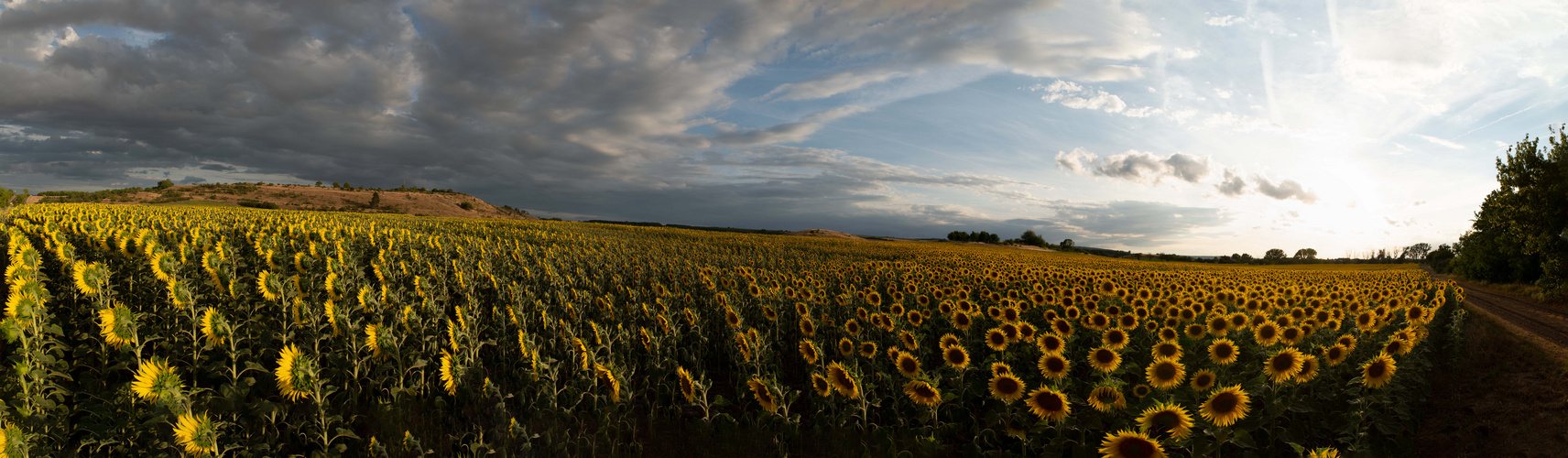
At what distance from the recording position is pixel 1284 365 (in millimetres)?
5234

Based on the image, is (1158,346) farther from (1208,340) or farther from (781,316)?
(781,316)

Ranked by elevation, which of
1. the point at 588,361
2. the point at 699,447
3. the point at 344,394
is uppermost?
the point at 588,361

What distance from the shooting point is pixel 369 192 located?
12369cm

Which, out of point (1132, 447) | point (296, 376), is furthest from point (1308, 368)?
point (296, 376)

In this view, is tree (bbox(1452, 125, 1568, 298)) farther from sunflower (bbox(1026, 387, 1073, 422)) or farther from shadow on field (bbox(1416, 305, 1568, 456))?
sunflower (bbox(1026, 387, 1073, 422))

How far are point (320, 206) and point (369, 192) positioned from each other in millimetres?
26952

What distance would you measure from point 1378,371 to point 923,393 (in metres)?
4.73

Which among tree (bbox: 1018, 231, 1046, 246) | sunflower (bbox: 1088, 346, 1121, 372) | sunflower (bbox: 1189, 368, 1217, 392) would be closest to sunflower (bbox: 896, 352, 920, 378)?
sunflower (bbox: 1088, 346, 1121, 372)

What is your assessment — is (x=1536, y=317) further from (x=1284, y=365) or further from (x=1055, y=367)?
(x=1055, y=367)

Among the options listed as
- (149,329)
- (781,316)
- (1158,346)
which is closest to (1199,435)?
(1158,346)

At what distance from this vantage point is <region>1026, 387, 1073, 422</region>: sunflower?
4492mm

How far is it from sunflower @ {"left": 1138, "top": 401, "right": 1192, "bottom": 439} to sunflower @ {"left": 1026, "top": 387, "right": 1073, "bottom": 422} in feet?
1.78

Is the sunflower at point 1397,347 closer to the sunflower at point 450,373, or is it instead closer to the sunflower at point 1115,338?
the sunflower at point 1115,338

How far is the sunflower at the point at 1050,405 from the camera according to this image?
4.49 metres
